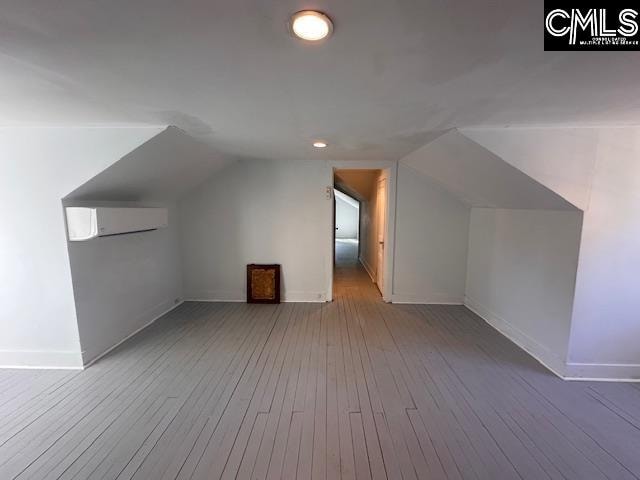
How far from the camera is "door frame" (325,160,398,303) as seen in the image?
152 inches

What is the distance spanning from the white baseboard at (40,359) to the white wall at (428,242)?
3.61 metres

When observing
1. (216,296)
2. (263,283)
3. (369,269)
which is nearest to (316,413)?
(263,283)

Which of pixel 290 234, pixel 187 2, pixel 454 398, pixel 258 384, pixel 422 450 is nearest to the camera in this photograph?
pixel 187 2

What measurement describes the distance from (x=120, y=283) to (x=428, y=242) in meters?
3.76

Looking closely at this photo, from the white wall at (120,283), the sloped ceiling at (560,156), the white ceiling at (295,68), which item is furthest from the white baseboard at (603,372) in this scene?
the white wall at (120,283)

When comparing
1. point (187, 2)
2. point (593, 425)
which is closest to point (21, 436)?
point (187, 2)

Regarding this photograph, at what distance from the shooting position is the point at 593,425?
1798 mm

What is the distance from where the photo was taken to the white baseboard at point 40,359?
7.94ft

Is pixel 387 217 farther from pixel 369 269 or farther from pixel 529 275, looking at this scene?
pixel 369 269

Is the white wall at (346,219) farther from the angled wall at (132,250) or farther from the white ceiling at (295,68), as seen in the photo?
the white ceiling at (295,68)

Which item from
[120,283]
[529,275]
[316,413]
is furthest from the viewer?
[120,283]

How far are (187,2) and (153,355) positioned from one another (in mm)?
2787

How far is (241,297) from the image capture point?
4.10 metres

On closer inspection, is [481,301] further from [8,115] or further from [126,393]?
[8,115]
